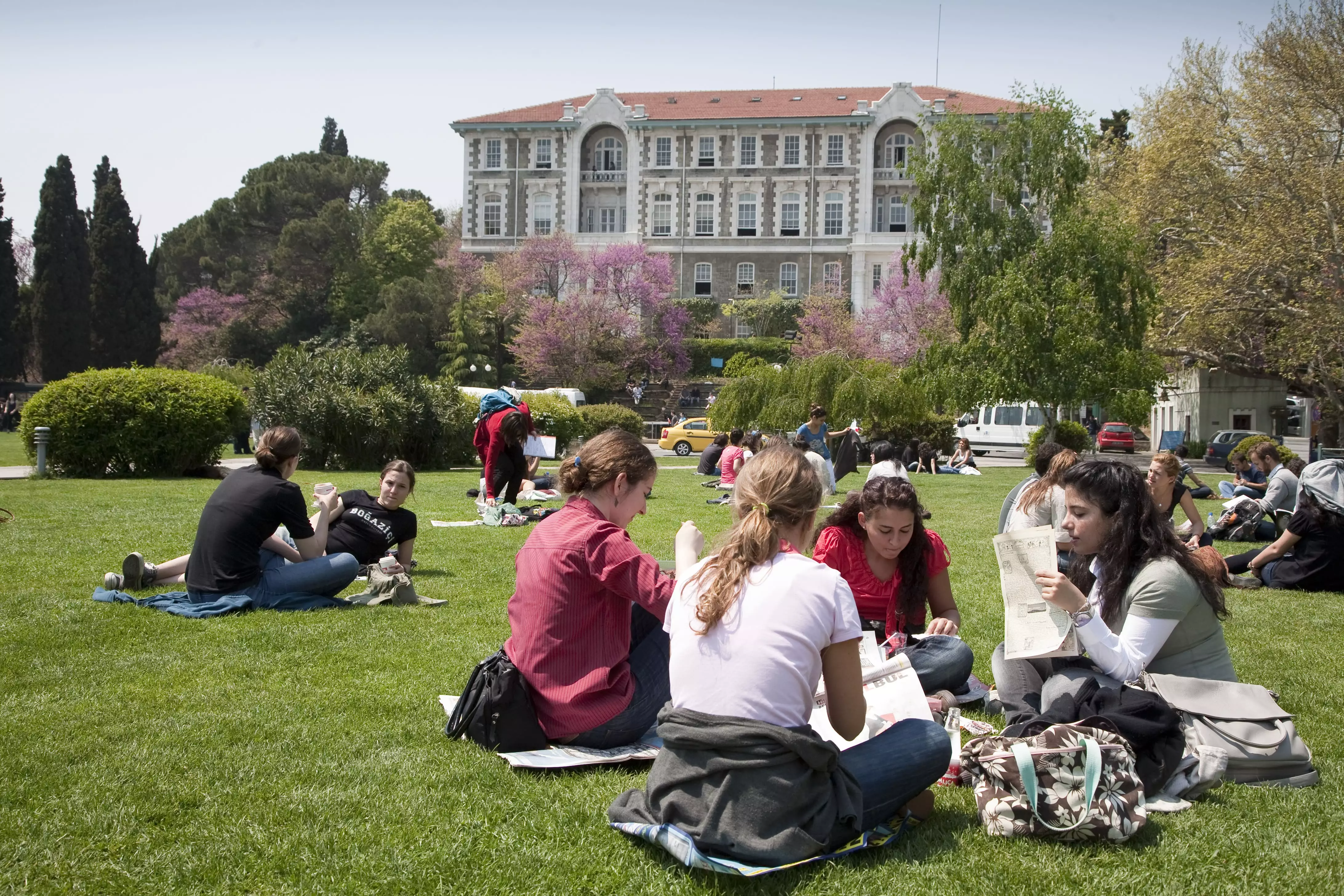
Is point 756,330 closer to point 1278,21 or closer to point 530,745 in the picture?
point 1278,21

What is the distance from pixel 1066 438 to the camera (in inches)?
1244

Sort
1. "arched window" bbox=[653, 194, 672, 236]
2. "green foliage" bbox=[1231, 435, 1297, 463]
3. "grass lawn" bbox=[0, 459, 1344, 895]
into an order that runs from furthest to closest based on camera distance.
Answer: "arched window" bbox=[653, 194, 672, 236] → "green foliage" bbox=[1231, 435, 1297, 463] → "grass lawn" bbox=[0, 459, 1344, 895]

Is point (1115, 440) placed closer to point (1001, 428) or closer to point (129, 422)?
point (1001, 428)

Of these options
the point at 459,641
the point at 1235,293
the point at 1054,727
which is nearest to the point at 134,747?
the point at 459,641

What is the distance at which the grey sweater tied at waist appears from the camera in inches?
134

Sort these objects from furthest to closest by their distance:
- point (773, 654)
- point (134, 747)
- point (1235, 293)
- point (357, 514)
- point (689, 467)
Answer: point (689, 467)
point (1235, 293)
point (357, 514)
point (134, 747)
point (773, 654)

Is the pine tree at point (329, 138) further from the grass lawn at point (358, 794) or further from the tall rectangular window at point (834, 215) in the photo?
the grass lawn at point (358, 794)

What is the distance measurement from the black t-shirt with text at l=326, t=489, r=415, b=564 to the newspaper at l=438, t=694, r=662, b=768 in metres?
4.20

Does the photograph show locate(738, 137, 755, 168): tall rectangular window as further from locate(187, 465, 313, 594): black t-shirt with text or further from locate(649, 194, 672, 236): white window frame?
locate(187, 465, 313, 594): black t-shirt with text

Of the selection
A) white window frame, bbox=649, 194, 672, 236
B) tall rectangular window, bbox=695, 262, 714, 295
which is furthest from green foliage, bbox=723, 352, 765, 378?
white window frame, bbox=649, 194, 672, 236

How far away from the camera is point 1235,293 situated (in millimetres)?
27484

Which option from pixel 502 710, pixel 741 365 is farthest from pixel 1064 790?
pixel 741 365

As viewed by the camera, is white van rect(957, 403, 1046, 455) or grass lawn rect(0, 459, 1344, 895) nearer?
grass lawn rect(0, 459, 1344, 895)

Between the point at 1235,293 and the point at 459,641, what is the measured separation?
26.0 metres
